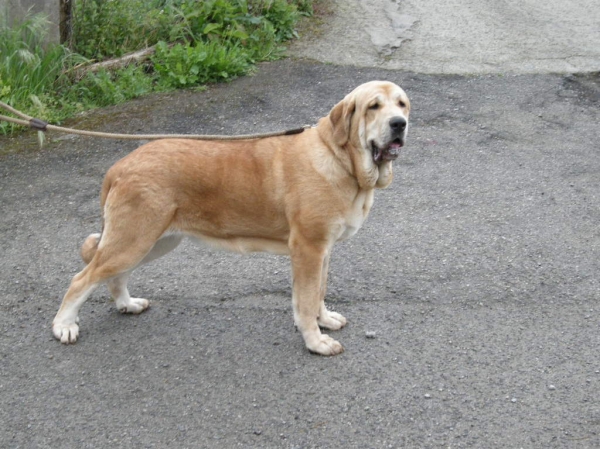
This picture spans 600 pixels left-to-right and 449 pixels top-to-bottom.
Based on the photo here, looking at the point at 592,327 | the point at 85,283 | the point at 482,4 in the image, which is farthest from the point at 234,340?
the point at 482,4

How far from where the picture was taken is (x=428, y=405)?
15.1 feet

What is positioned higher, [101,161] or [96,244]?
[96,244]

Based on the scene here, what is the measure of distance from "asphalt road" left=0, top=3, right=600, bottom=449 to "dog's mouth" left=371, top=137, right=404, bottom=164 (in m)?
1.22

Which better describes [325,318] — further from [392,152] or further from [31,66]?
[31,66]

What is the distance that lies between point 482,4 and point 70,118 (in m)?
6.68

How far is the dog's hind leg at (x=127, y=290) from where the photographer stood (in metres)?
5.34

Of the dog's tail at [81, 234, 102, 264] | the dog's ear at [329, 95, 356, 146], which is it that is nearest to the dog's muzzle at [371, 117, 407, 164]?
the dog's ear at [329, 95, 356, 146]

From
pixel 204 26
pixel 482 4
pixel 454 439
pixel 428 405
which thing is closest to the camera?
→ pixel 454 439

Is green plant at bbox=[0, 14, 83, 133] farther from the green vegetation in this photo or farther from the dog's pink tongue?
the dog's pink tongue

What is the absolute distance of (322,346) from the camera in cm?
508

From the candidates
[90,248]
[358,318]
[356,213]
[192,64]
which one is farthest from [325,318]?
[192,64]

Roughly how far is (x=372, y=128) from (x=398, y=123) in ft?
0.61

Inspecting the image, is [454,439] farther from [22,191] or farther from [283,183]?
[22,191]

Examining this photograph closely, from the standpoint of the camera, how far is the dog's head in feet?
15.4
